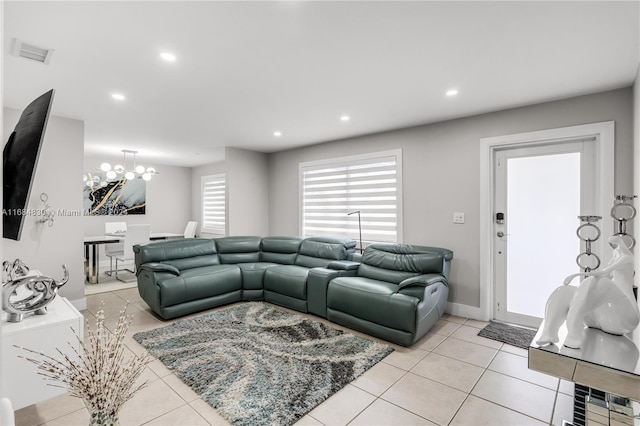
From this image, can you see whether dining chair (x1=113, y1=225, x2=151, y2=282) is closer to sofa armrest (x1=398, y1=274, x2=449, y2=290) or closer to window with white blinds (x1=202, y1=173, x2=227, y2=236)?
window with white blinds (x1=202, y1=173, x2=227, y2=236)

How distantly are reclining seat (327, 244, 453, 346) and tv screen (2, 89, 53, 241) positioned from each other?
2.66 meters

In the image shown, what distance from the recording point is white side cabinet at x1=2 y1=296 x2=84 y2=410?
1.64 meters

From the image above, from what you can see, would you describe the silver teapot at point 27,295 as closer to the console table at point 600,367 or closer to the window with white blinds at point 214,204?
the console table at point 600,367

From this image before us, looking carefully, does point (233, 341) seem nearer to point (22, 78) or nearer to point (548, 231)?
point (22, 78)

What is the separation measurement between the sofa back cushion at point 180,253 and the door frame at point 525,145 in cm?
361

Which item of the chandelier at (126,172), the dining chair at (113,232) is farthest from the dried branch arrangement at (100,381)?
the dining chair at (113,232)

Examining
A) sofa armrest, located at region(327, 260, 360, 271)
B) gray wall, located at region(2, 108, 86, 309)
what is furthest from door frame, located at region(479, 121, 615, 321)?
gray wall, located at region(2, 108, 86, 309)

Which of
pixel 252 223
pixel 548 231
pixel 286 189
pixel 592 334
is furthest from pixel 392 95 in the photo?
pixel 252 223

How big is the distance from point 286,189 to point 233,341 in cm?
329

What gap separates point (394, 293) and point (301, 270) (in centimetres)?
146

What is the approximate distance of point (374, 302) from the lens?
122 inches

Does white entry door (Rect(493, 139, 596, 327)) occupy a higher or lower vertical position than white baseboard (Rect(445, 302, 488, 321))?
higher

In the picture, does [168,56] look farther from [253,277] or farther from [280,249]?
[280,249]

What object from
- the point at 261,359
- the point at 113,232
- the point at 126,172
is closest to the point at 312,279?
the point at 261,359
